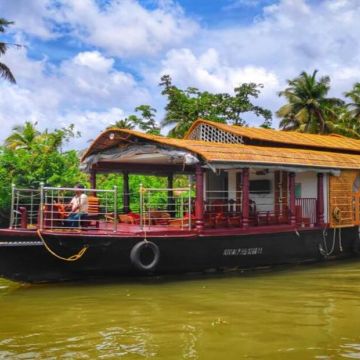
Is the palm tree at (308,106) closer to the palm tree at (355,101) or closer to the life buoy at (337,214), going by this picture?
the palm tree at (355,101)

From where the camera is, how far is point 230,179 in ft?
51.5

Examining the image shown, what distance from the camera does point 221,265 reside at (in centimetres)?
1120

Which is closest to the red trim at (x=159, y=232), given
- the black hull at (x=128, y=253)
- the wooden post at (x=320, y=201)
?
the black hull at (x=128, y=253)

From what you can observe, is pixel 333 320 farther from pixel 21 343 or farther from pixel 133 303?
pixel 21 343

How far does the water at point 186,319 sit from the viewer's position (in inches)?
231

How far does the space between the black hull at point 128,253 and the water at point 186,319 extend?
0.85 feet

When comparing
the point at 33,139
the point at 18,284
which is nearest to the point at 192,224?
the point at 18,284

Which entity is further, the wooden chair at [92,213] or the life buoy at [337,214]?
the life buoy at [337,214]

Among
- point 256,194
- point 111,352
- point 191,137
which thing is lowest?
point 111,352

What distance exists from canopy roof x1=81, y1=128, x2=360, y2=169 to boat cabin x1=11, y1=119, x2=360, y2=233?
0.08 ft

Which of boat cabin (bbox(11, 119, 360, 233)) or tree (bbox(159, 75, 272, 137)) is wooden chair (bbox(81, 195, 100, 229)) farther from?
tree (bbox(159, 75, 272, 137))

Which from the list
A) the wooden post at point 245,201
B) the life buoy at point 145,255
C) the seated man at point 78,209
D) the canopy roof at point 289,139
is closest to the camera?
the life buoy at point 145,255

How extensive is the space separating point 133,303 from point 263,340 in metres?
2.75

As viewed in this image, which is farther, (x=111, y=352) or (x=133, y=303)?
(x=133, y=303)
